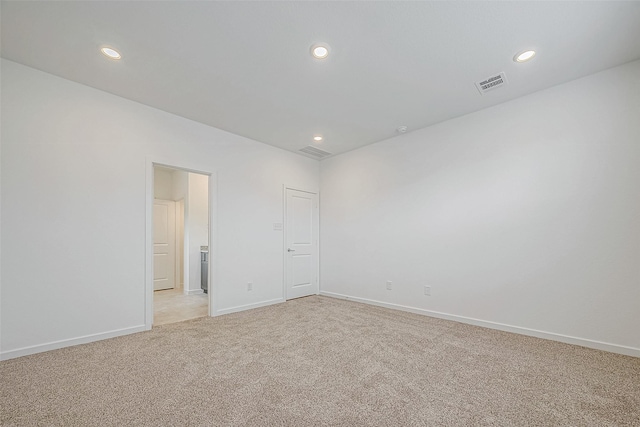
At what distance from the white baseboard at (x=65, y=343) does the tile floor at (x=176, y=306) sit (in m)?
0.46

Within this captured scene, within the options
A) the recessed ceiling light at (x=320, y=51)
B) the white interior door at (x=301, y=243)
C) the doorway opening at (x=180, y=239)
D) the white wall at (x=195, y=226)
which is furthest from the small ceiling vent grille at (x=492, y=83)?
the white wall at (x=195, y=226)

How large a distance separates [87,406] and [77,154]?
243 centimetres

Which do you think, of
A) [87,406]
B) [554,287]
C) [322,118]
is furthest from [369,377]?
[322,118]

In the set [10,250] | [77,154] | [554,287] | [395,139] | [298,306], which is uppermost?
[395,139]

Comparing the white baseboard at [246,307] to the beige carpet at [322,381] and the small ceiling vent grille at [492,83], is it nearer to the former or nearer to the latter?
the beige carpet at [322,381]

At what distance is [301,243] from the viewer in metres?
5.18

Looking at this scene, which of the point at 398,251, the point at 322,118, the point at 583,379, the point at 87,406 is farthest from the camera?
the point at 398,251

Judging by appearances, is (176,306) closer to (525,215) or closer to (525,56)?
(525,215)

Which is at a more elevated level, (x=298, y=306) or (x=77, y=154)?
(x=77, y=154)

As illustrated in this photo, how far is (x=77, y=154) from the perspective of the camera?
2863 mm

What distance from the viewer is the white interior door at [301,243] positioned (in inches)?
195

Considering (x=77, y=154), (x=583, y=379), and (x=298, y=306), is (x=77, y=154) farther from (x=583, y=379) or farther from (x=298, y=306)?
(x=583, y=379)

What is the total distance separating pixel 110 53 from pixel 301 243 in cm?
375

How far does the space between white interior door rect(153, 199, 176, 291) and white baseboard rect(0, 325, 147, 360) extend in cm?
318
